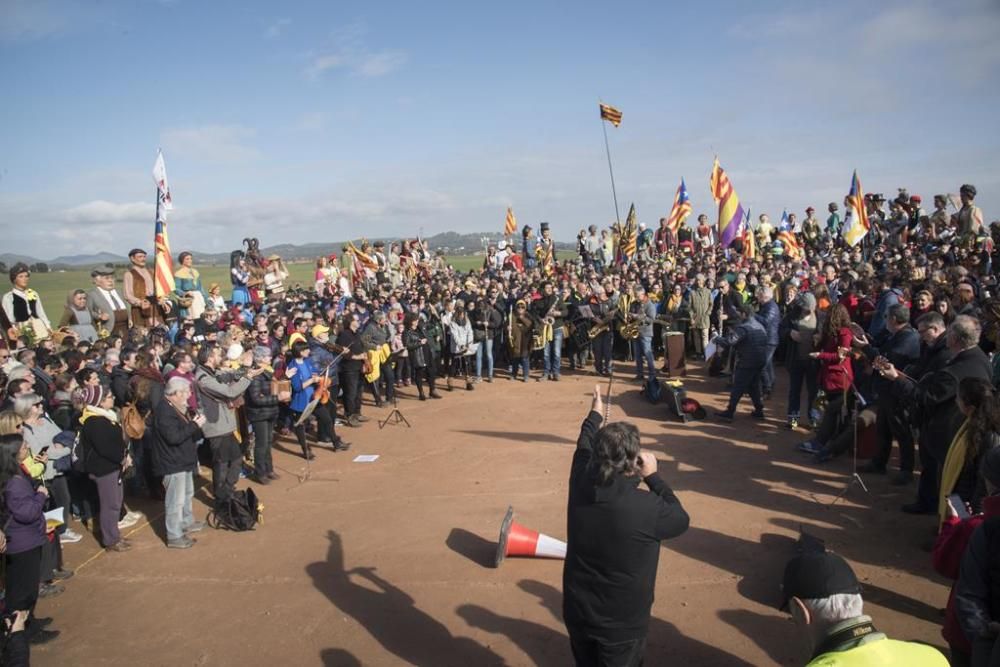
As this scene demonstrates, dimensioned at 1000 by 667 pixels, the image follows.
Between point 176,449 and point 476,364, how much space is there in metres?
9.39

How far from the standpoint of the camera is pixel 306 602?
628 cm

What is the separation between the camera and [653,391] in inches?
504

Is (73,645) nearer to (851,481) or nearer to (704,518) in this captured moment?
(704,518)

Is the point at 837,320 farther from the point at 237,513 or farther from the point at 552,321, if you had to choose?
the point at 237,513

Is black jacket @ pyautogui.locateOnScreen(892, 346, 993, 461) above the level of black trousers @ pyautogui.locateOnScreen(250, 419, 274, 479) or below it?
above

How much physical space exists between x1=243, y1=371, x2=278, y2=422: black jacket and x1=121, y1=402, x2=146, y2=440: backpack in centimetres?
149

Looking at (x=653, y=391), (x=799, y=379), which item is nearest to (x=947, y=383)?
(x=799, y=379)

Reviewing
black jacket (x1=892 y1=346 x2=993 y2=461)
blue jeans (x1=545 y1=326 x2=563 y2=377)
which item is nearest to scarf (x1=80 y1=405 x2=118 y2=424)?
black jacket (x1=892 y1=346 x2=993 y2=461)

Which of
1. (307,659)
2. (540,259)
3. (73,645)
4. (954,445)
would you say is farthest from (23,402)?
(540,259)

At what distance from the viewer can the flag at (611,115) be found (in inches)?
732

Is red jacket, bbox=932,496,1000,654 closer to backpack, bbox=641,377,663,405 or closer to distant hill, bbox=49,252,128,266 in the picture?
backpack, bbox=641,377,663,405

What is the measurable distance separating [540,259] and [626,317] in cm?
1198

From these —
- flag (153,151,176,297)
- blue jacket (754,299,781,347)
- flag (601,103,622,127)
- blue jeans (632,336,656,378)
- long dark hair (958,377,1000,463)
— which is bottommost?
blue jeans (632,336,656,378)

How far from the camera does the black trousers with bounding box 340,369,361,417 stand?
12.6 metres
